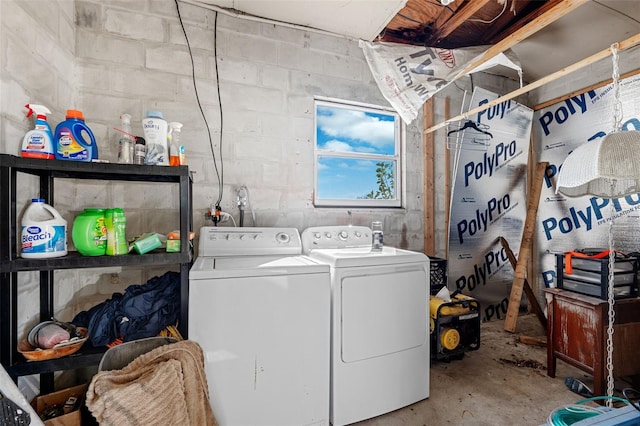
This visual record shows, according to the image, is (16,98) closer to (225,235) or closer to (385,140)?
(225,235)

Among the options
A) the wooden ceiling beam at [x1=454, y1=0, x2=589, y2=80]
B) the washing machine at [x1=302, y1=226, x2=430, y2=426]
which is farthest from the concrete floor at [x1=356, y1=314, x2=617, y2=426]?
the wooden ceiling beam at [x1=454, y1=0, x2=589, y2=80]

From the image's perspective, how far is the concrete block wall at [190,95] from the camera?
5.49 ft

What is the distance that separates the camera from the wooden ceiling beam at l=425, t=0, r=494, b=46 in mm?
2098

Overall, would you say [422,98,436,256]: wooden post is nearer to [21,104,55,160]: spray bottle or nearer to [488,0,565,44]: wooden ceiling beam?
[488,0,565,44]: wooden ceiling beam

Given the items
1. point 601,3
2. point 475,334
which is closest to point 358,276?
point 475,334

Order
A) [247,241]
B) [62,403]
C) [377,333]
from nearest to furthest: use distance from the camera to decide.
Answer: [62,403] < [377,333] < [247,241]

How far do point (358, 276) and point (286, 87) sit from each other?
5.30 ft

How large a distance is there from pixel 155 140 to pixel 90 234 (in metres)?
0.52

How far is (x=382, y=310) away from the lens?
1698 mm

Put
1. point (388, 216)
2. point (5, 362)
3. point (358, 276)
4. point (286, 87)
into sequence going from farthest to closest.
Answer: point (388, 216) → point (286, 87) → point (358, 276) → point (5, 362)

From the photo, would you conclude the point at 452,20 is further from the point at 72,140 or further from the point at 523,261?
the point at 72,140

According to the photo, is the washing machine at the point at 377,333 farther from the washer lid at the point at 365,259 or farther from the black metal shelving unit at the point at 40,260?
the black metal shelving unit at the point at 40,260

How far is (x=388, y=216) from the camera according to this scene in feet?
8.93

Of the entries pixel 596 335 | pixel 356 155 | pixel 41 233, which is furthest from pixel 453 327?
pixel 41 233
